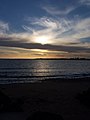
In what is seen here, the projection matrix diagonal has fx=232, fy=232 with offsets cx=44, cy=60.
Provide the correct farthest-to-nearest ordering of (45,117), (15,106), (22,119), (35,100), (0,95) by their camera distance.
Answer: (35,100), (0,95), (15,106), (22,119), (45,117)

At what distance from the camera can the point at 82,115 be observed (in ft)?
41.5

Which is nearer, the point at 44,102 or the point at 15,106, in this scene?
the point at 15,106

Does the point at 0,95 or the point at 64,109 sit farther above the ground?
the point at 0,95

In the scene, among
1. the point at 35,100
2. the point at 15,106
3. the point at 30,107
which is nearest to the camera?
the point at 15,106

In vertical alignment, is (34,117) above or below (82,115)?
above

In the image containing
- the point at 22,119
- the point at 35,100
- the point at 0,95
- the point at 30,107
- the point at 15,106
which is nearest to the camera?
the point at 22,119

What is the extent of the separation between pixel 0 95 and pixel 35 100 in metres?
3.79

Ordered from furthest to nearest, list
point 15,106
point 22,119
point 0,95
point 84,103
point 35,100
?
1. point 35,100
2. point 84,103
3. point 0,95
4. point 15,106
5. point 22,119

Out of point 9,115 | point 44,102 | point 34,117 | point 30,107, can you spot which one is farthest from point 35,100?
point 34,117

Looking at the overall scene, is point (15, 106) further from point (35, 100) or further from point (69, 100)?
point (69, 100)

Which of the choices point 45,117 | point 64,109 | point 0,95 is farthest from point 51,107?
point 45,117

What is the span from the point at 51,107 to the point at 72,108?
4.20ft

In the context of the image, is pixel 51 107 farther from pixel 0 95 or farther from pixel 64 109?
pixel 0 95

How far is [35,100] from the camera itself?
16.3 m
